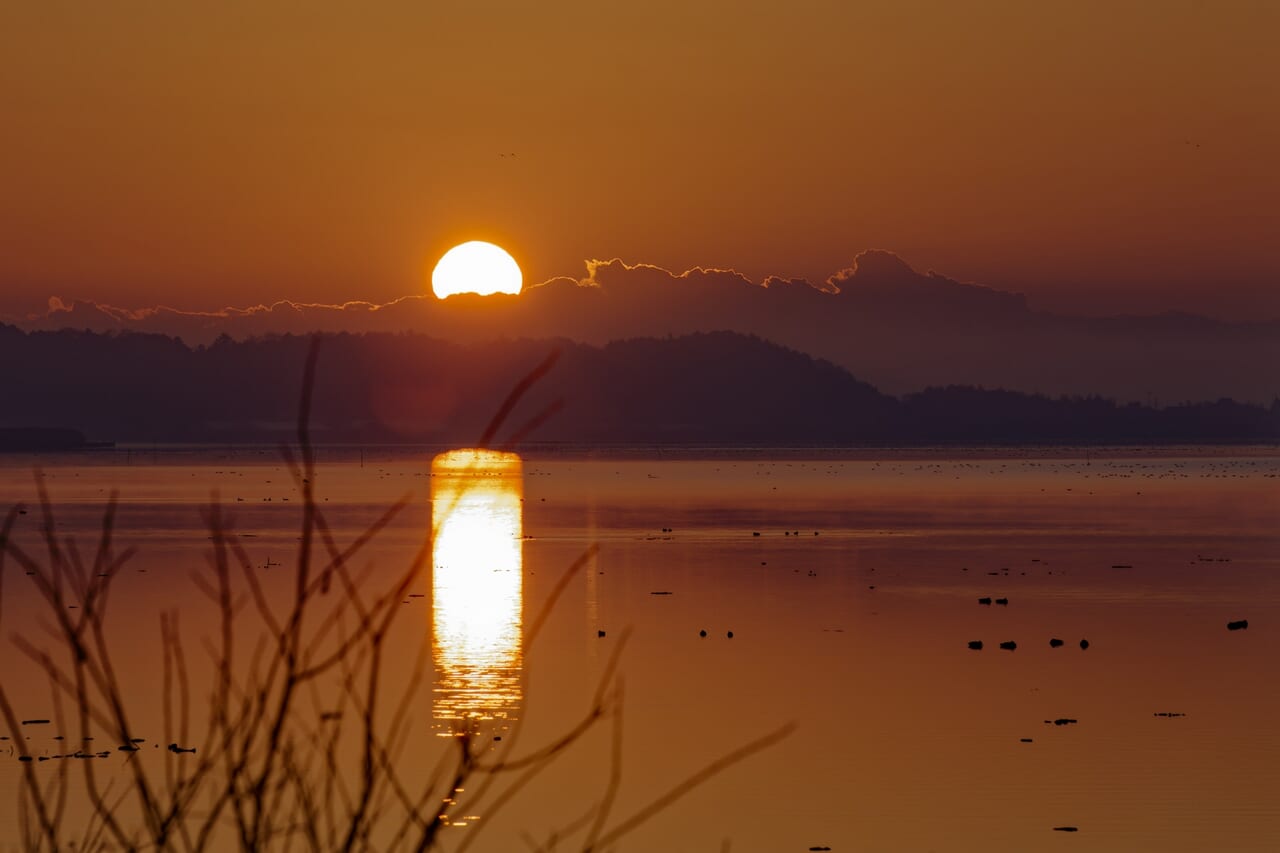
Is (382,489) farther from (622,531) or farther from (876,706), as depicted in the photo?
(876,706)

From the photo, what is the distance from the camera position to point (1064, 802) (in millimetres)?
22250

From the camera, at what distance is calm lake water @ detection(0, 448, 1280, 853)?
21953mm

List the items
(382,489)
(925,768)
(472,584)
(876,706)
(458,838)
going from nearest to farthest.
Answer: (458,838) < (925,768) < (876,706) < (472,584) < (382,489)

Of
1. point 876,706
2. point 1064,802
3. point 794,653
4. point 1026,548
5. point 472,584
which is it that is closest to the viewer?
point 1064,802

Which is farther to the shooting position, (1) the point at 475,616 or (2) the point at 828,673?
(1) the point at 475,616

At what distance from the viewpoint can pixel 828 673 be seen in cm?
3366

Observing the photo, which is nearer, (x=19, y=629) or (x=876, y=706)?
(x=876, y=706)

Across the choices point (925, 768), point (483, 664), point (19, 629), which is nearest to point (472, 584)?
point (19, 629)

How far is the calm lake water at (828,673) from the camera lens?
2195 cm

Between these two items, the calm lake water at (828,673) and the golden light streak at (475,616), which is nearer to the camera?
the calm lake water at (828,673)

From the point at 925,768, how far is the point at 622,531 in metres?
57.6

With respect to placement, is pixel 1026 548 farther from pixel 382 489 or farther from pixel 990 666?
pixel 382 489

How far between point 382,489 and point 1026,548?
8788cm

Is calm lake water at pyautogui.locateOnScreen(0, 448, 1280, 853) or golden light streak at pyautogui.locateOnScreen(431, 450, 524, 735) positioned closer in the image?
calm lake water at pyautogui.locateOnScreen(0, 448, 1280, 853)
